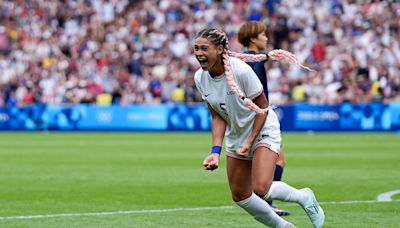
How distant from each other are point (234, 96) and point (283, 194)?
41.5 inches

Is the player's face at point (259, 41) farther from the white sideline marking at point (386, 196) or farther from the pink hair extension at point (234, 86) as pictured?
the white sideline marking at point (386, 196)

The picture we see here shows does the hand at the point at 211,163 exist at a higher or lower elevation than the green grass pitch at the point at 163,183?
higher

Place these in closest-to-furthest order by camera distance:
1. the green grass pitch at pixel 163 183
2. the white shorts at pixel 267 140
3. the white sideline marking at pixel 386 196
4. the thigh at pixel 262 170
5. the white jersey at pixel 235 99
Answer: the white jersey at pixel 235 99 → the thigh at pixel 262 170 → the white shorts at pixel 267 140 → the green grass pitch at pixel 163 183 → the white sideline marking at pixel 386 196

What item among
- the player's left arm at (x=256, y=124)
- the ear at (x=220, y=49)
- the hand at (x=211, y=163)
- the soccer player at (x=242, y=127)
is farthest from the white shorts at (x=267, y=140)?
the ear at (x=220, y=49)

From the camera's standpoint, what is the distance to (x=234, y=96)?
26.8 feet

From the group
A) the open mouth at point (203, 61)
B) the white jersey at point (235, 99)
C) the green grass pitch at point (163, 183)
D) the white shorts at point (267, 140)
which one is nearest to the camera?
the open mouth at point (203, 61)

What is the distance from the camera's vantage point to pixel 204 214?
1087cm

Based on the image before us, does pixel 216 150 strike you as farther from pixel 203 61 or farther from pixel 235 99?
pixel 203 61

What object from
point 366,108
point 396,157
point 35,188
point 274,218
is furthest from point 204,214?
point 366,108

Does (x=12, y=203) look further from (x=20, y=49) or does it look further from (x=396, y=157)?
(x=20, y=49)

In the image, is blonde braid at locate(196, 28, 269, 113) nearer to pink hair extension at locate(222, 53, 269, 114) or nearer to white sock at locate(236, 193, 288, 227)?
pink hair extension at locate(222, 53, 269, 114)

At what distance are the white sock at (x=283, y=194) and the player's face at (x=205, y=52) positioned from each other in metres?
1.28

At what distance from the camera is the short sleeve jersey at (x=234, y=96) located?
8.15 meters

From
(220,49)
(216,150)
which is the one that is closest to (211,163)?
(216,150)
